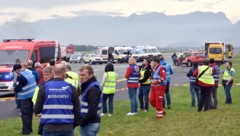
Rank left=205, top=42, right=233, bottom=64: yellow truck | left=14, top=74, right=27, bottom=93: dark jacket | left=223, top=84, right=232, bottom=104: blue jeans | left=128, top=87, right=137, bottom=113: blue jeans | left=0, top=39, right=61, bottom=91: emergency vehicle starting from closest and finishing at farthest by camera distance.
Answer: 1. left=14, top=74, right=27, bottom=93: dark jacket
2. left=128, top=87, right=137, bottom=113: blue jeans
3. left=223, top=84, right=232, bottom=104: blue jeans
4. left=0, top=39, right=61, bottom=91: emergency vehicle
5. left=205, top=42, right=233, bottom=64: yellow truck

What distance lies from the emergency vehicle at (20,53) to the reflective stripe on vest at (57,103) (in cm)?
1434

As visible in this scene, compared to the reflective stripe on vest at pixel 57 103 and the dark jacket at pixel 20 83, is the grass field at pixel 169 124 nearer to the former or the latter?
the dark jacket at pixel 20 83

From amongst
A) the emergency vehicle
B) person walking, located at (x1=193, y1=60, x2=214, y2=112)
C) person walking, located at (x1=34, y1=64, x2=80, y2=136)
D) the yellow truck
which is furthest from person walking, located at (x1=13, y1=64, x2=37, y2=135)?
the yellow truck

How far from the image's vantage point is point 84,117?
6.60m

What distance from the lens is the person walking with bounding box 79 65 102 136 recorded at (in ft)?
21.5

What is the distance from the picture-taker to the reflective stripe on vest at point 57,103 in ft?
20.0

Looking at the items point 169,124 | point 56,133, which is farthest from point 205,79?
point 56,133

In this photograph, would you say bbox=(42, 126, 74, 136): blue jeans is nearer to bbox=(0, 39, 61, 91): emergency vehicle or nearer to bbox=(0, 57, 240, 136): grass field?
bbox=(0, 57, 240, 136): grass field

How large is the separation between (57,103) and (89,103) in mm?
582

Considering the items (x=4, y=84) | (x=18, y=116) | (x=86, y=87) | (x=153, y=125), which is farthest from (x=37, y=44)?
(x=86, y=87)

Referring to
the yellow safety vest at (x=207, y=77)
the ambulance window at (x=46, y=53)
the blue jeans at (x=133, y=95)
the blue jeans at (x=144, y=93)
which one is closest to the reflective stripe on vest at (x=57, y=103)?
the blue jeans at (x=133, y=95)

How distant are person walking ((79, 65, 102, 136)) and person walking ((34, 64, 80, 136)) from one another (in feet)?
1.04

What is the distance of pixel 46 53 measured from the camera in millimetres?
21531

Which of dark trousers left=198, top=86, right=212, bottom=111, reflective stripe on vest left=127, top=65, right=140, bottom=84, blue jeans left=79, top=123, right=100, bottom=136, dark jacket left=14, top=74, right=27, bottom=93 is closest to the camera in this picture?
blue jeans left=79, top=123, right=100, bottom=136
